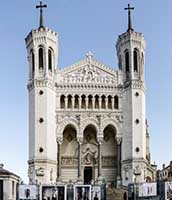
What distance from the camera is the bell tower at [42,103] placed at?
63594 mm

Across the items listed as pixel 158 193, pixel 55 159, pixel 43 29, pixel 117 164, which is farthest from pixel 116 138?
pixel 158 193

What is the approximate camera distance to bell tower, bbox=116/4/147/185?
211 ft

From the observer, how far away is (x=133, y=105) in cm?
6619

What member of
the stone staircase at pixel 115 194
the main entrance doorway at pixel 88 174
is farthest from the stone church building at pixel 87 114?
the stone staircase at pixel 115 194

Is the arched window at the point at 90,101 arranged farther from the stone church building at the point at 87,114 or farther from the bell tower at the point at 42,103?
the bell tower at the point at 42,103

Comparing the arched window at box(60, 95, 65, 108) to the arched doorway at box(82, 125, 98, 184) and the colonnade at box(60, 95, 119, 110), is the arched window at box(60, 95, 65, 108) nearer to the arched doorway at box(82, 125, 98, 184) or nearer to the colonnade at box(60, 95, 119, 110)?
the colonnade at box(60, 95, 119, 110)

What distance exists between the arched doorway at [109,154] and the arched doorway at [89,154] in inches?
45.6

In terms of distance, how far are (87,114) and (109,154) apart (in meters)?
5.37

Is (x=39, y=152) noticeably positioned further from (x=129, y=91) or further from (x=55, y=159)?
(x=129, y=91)

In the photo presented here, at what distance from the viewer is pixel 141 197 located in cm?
4941

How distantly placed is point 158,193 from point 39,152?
1969 cm

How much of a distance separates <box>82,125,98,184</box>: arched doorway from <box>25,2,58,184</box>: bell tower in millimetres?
3846

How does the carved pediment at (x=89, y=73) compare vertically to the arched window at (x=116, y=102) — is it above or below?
above

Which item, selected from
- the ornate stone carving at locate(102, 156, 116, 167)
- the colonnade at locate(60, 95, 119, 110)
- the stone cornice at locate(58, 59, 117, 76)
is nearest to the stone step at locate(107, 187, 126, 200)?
the ornate stone carving at locate(102, 156, 116, 167)
